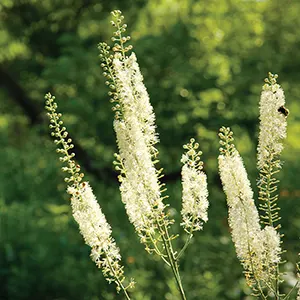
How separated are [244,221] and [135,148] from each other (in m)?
0.56

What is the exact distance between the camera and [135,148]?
2307 millimetres

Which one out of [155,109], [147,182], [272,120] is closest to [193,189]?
[147,182]

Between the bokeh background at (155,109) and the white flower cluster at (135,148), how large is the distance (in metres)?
2.89

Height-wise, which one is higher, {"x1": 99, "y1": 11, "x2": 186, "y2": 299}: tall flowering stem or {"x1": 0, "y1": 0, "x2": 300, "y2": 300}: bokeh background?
{"x1": 0, "y1": 0, "x2": 300, "y2": 300}: bokeh background

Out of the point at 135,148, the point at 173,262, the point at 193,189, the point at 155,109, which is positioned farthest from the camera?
the point at 155,109

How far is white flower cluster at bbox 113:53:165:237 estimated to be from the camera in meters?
2.31

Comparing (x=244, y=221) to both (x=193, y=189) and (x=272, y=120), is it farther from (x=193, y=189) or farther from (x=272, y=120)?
(x=272, y=120)

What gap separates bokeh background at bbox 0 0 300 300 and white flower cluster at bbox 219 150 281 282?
2.80 m

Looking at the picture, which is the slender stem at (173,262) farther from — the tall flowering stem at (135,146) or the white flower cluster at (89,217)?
the white flower cluster at (89,217)

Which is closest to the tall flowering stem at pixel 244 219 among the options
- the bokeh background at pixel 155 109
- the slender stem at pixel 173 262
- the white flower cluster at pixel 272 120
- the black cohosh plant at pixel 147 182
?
the black cohosh plant at pixel 147 182

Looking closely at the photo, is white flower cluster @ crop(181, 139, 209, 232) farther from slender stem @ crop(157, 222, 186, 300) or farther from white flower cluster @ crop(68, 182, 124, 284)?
white flower cluster @ crop(68, 182, 124, 284)

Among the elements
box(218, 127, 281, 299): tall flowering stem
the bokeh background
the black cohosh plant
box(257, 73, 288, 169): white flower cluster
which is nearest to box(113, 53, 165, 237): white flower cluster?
the black cohosh plant

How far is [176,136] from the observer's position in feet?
26.5

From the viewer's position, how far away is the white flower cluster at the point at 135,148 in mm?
2314
